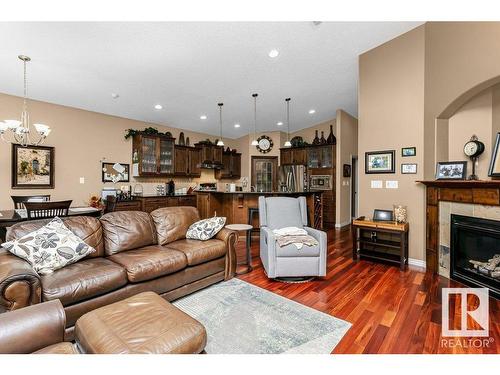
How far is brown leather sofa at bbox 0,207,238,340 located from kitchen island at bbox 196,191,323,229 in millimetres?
1805

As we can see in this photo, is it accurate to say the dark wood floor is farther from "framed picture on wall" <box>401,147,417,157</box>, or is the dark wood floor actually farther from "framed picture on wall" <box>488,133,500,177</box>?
"framed picture on wall" <box>401,147,417,157</box>

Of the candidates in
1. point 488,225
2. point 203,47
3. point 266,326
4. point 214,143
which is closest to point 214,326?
point 266,326

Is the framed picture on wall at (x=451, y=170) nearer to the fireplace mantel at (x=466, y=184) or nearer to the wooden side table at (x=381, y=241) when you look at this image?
the fireplace mantel at (x=466, y=184)

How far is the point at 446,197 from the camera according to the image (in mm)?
3174

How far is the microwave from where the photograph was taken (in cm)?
686

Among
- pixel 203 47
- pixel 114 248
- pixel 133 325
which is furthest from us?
pixel 203 47

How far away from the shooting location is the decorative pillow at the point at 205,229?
9.80ft

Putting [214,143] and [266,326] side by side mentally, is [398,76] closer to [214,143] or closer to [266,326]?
[266,326]

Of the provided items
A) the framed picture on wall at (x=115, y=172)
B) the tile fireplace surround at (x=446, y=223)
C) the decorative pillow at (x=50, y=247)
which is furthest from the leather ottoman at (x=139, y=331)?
the framed picture on wall at (x=115, y=172)
